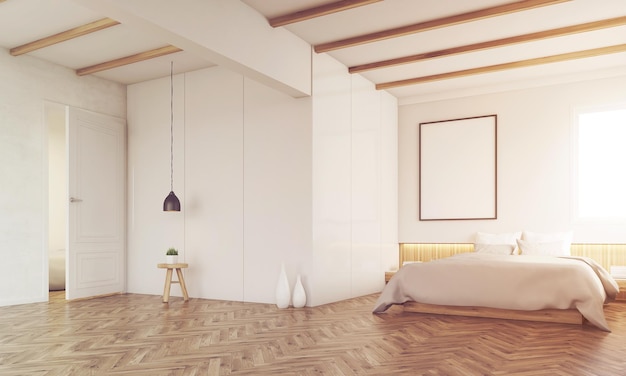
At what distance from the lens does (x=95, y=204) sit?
21.8 feet

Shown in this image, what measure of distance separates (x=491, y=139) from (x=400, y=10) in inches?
121

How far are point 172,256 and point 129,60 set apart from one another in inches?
92.3

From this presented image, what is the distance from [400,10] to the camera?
4789 mm

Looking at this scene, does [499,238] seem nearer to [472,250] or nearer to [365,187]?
[472,250]

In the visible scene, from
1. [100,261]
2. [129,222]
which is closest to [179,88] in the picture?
[129,222]

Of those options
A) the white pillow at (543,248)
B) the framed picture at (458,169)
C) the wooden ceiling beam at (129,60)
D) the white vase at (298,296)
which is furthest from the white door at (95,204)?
the white pillow at (543,248)

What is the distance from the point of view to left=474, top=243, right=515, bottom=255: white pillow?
21.3 ft

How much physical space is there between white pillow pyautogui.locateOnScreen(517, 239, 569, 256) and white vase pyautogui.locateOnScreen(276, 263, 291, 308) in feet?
10.1

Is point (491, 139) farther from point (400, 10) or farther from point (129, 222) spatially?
point (129, 222)

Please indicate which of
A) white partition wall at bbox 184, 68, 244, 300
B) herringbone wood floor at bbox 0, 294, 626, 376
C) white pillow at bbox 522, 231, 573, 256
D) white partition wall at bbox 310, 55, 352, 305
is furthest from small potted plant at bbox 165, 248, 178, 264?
white pillow at bbox 522, 231, 573, 256

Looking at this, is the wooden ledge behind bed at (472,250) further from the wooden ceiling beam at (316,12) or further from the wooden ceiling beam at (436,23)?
the wooden ceiling beam at (316,12)

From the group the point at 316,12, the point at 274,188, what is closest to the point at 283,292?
the point at 274,188

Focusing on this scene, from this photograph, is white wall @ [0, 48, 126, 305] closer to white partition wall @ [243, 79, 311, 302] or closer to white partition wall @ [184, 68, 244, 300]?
white partition wall @ [184, 68, 244, 300]

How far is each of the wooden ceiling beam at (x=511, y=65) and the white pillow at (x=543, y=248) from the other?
2.18m
